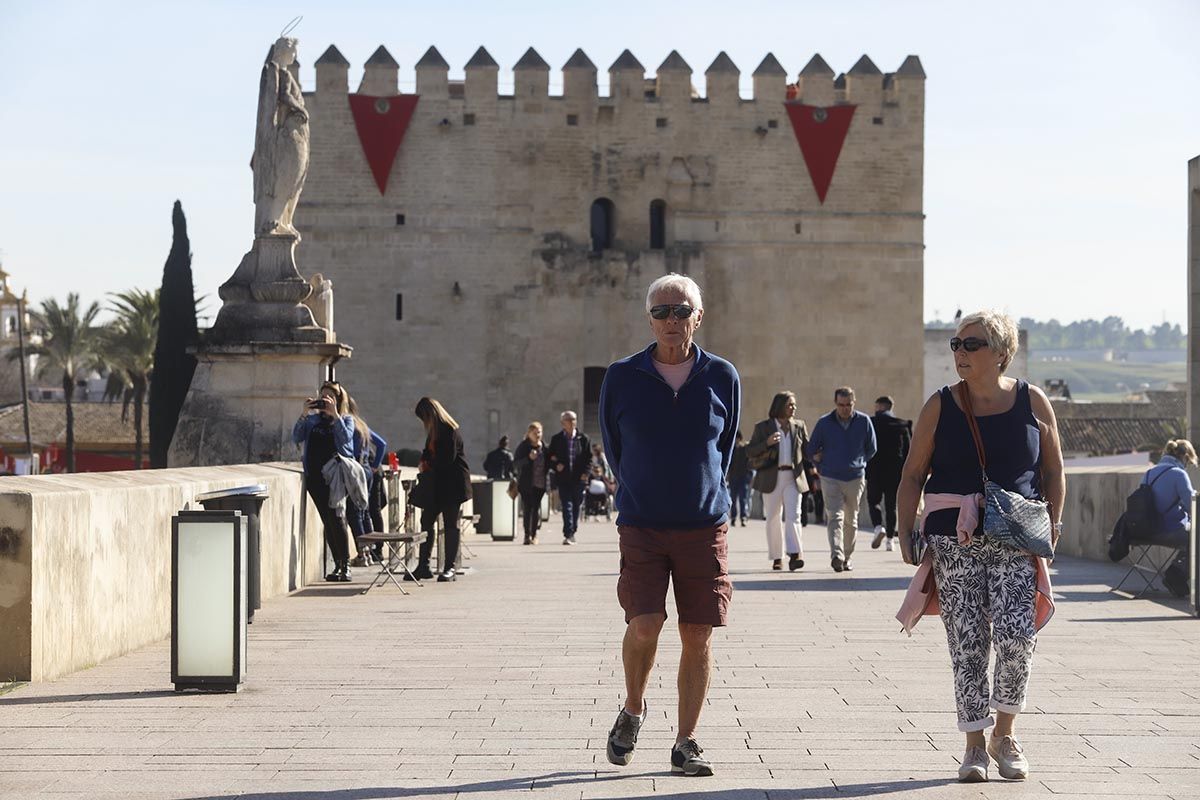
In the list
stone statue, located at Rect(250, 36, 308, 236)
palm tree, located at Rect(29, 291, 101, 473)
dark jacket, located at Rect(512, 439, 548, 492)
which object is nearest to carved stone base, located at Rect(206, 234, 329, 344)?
stone statue, located at Rect(250, 36, 308, 236)

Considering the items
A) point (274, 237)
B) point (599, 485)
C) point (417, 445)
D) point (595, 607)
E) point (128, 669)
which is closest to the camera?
point (128, 669)

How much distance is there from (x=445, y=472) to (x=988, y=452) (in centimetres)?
765

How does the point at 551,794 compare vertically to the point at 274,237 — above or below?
below

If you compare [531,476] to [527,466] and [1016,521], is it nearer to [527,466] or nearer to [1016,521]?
[527,466]

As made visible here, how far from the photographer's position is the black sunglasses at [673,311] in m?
5.97

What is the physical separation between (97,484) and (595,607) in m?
3.79

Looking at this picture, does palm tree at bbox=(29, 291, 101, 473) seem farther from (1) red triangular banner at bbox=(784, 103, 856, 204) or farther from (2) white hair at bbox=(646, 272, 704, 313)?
(2) white hair at bbox=(646, 272, 704, 313)

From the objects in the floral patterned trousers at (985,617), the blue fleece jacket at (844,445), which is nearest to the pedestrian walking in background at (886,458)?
the blue fleece jacket at (844,445)

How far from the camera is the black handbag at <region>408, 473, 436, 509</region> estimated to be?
1323cm

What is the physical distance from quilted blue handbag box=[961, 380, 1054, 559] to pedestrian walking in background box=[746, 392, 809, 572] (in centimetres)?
846

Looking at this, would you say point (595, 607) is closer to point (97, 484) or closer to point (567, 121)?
point (97, 484)

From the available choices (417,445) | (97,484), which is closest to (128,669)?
(97,484)

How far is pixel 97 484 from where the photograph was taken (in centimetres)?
835

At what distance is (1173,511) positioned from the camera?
467 inches
